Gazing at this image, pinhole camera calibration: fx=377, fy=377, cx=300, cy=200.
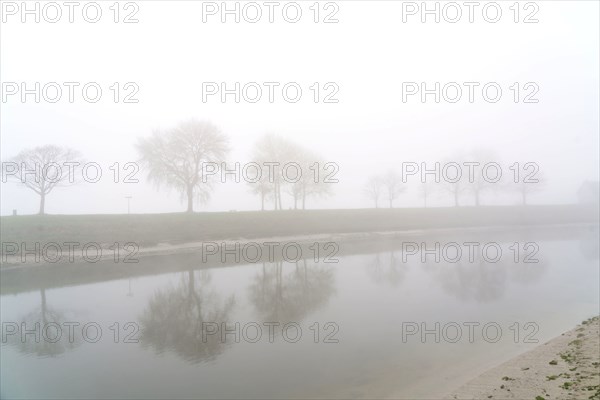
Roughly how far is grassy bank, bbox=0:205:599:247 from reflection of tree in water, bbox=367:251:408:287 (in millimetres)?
17336

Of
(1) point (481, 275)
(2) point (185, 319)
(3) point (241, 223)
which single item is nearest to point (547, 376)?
(2) point (185, 319)

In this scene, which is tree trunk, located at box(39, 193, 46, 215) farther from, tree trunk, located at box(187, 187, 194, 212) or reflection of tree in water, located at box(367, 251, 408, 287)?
reflection of tree in water, located at box(367, 251, 408, 287)

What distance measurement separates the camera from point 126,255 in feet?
102

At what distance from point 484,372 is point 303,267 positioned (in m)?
17.6

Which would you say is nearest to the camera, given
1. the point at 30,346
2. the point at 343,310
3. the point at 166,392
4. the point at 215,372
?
the point at 166,392

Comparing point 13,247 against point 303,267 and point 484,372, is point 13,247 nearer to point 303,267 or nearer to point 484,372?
point 303,267

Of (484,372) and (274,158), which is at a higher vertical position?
(274,158)

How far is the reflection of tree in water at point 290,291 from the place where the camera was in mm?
14258

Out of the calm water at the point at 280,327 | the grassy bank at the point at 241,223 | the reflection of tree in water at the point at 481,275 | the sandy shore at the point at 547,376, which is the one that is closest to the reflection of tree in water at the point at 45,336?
the calm water at the point at 280,327

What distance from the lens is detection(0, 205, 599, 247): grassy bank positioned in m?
32.3

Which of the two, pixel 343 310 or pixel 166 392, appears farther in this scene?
pixel 343 310

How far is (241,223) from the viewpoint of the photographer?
4403 cm

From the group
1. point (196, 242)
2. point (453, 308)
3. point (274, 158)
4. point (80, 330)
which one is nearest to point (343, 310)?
point (453, 308)

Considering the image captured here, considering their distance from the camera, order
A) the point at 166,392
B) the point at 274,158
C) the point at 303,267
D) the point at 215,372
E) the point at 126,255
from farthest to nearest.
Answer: the point at 274,158
the point at 126,255
the point at 303,267
the point at 215,372
the point at 166,392
